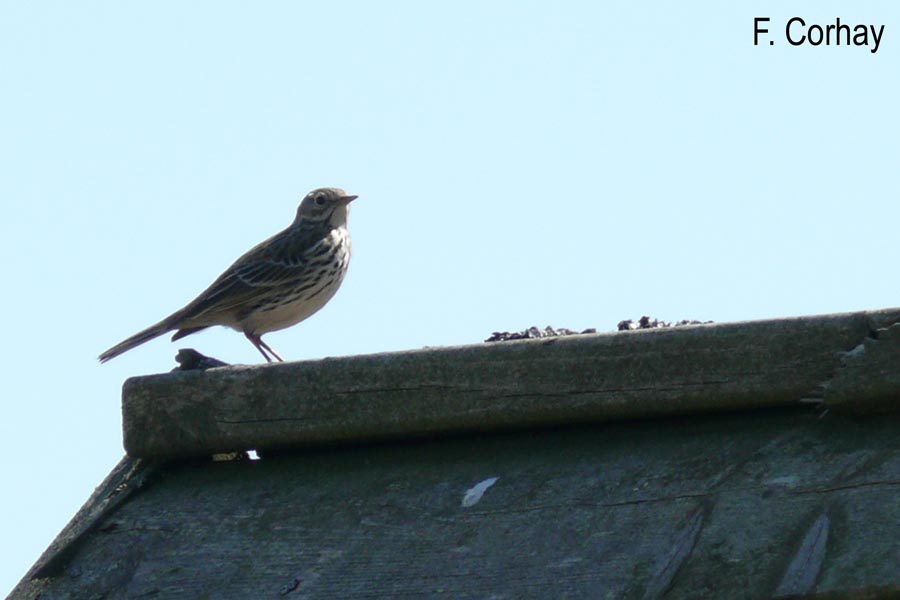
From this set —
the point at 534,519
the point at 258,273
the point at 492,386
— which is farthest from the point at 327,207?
the point at 534,519

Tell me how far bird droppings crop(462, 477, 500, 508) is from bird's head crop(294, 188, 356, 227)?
8.30 meters

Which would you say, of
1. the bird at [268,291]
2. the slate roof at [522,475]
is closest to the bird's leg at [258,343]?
the bird at [268,291]

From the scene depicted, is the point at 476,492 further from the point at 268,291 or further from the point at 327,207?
the point at 327,207

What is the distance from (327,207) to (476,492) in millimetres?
8550

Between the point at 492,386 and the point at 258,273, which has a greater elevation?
the point at 492,386

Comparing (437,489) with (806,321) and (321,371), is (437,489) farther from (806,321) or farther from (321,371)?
(806,321)

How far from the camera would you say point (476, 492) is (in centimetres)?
427

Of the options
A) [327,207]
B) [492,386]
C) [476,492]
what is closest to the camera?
[476,492]

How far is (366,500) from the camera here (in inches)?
174

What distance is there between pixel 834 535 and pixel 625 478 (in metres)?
0.70

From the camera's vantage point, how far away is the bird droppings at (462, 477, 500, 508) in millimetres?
4230

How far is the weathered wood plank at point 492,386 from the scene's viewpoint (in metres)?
4.11

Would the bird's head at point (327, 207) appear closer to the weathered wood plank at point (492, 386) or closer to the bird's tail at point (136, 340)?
the bird's tail at point (136, 340)

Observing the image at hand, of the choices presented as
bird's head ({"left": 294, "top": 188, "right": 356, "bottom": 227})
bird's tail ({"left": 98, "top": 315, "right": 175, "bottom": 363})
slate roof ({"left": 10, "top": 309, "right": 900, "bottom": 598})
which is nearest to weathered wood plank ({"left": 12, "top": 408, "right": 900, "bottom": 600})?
slate roof ({"left": 10, "top": 309, "right": 900, "bottom": 598})
